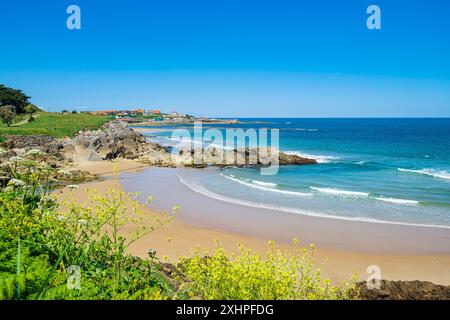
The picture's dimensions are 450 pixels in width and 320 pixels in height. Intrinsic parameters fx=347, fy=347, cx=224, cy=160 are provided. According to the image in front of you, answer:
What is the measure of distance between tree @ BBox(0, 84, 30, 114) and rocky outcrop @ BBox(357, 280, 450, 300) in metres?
65.5

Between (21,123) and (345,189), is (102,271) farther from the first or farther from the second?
(21,123)

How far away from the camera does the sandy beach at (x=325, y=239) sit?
12141 millimetres

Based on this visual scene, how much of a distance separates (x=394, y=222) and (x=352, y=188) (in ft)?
30.9

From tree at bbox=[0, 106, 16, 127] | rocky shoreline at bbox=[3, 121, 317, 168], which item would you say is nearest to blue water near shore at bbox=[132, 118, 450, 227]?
rocky shoreline at bbox=[3, 121, 317, 168]

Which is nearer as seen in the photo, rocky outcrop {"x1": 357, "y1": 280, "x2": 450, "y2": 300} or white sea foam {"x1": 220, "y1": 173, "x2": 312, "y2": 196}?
rocky outcrop {"x1": 357, "y1": 280, "x2": 450, "y2": 300}

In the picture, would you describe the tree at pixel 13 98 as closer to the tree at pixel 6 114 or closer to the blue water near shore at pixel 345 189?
the tree at pixel 6 114

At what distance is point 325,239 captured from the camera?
1495cm

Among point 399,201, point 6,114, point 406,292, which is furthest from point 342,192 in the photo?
point 6,114

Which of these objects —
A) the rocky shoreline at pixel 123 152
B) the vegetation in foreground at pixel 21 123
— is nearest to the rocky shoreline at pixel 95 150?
the rocky shoreline at pixel 123 152

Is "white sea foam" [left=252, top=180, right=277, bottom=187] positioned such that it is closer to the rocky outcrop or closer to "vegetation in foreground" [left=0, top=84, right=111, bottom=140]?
the rocky outcrop

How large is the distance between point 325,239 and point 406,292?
605 centimetres

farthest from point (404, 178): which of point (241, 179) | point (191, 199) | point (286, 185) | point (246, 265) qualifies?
point (246, 265)

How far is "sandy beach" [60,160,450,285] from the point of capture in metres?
12.1
